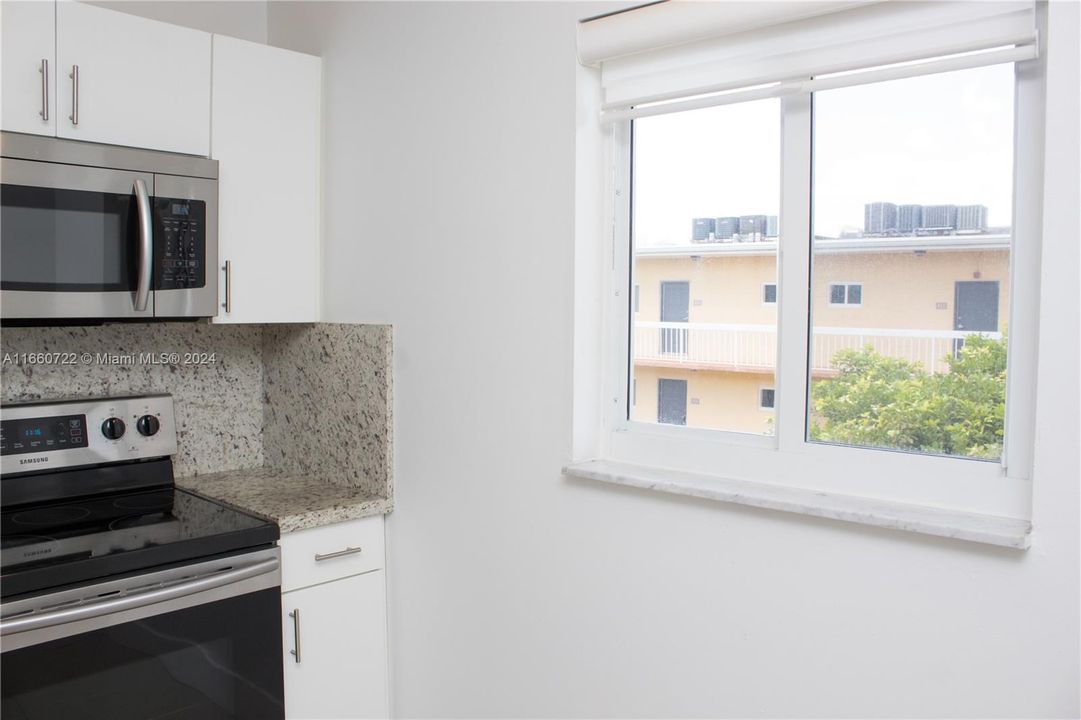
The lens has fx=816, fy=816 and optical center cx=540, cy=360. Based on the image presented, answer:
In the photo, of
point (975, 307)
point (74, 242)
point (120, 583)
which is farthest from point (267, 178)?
point (975, 307)

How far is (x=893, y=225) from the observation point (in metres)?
1.42

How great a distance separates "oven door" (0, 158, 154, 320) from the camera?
1.79m

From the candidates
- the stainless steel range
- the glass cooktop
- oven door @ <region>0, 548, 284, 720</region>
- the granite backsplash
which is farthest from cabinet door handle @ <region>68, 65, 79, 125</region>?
oven door @ <region>0, 548, 284, 720</region>

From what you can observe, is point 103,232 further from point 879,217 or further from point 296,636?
point 879,217

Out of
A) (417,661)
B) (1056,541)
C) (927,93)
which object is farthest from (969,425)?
(417,661)

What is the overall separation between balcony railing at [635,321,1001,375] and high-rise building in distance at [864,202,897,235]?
0.58 feet

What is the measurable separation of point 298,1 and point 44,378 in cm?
131

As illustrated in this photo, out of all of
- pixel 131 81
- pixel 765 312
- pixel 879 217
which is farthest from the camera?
pixel 131 81

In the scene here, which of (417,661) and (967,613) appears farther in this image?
(417,661)

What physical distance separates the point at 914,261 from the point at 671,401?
560 mm

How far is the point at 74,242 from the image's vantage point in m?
1.87

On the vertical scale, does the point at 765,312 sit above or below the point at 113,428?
above

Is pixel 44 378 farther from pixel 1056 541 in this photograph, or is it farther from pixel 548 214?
pixel 1056 541

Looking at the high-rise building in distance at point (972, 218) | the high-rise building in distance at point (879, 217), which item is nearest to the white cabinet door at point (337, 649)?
the high-rise building in distance at point (879, 217)
